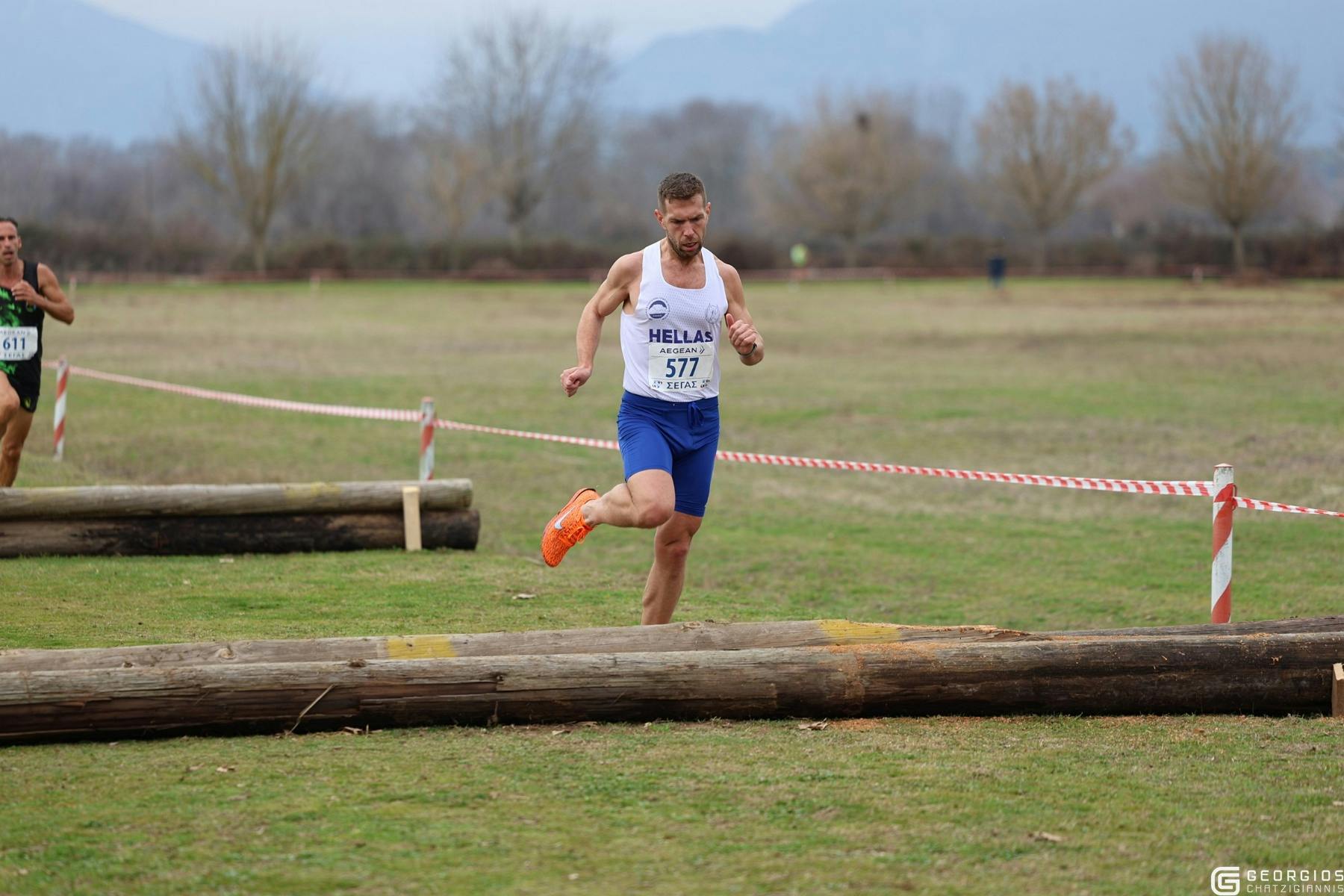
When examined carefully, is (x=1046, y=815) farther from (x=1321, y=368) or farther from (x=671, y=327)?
(x=1321, y=368)

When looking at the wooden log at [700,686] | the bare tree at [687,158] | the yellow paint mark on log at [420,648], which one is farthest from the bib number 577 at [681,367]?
the bare tree at [687,158]

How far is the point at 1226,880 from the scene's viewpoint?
4273 mm

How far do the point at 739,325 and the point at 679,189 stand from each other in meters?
0.72

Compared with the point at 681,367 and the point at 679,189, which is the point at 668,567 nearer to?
the point at 681,367

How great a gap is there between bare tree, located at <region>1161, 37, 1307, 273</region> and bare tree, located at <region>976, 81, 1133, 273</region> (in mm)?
9109

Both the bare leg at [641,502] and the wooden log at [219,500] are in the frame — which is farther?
the wooden log at [219,500]

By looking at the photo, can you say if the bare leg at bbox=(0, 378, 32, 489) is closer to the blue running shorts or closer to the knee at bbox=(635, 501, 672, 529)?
the blue running shorts

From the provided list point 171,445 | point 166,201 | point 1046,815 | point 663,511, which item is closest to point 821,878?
point 1046,815

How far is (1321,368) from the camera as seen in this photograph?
25.8m

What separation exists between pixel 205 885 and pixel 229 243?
68271mm

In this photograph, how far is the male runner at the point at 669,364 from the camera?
6.84m

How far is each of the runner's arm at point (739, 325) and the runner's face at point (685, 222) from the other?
217 millimetres

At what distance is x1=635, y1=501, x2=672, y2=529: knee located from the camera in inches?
265

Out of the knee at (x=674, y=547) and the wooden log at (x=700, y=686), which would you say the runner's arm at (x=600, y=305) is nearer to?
the knee at (x=674, y=547)
